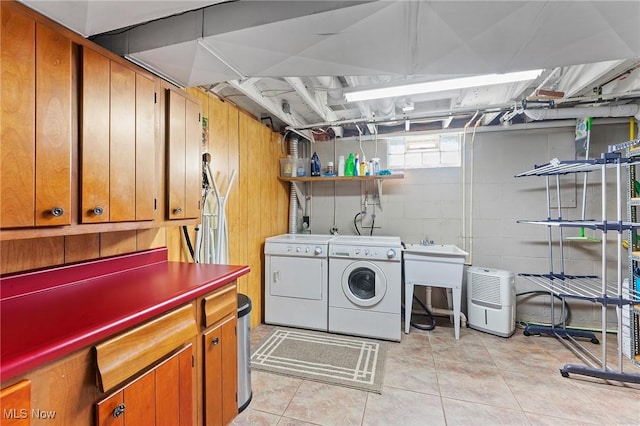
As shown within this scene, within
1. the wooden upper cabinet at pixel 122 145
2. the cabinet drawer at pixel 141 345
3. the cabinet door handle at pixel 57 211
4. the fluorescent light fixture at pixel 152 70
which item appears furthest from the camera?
the fluorescent light fixture at pixel 152 70

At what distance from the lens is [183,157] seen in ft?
5.51

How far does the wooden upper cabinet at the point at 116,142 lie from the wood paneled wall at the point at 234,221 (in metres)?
0.29

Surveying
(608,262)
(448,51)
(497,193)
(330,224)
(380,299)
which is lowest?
(380,299)

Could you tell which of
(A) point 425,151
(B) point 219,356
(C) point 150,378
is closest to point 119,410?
(C) point 150,378

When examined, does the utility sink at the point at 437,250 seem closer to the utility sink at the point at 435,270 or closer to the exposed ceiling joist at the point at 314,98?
the utility sink at the point at 435,270

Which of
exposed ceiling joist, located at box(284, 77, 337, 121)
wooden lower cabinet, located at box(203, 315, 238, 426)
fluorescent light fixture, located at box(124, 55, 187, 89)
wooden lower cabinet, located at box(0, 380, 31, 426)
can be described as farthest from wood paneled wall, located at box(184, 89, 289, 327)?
wooden lower cabinet, located at box(0, 380, 31, 426)

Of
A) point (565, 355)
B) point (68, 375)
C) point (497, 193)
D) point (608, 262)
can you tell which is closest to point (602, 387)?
point (565, 355)

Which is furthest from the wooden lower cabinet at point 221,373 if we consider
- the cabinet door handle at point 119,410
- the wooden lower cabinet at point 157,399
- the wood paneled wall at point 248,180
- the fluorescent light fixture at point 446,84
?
the fluorescent light fixture at point 446,84

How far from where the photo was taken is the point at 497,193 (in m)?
3.19

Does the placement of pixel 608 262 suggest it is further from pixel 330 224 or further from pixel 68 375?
pixel 68 375

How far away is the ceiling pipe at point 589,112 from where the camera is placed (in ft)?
8.27

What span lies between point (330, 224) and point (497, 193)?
2.03 meters

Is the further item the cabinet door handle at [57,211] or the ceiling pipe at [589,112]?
the ceiling pipe at [589,112]

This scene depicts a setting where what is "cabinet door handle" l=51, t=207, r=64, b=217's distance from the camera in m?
1.02
